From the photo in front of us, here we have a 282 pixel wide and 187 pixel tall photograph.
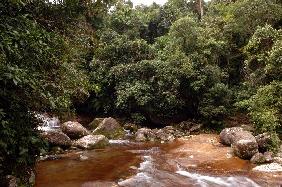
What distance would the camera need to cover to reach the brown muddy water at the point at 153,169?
11875 millimetres

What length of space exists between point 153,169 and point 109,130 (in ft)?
29.6

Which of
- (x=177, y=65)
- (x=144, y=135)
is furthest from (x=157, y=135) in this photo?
(x=177, y=65)

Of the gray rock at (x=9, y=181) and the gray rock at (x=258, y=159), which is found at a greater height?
the gray rock at (x=9, y=181)

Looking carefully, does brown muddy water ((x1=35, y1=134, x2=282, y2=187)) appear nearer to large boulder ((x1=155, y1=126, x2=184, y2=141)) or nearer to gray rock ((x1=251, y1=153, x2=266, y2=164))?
gray rock ((x1=251, y1=153, x2=266, y2=164))

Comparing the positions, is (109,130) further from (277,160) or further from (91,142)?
(277,160)

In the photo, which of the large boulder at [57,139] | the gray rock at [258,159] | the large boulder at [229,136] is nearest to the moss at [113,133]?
the large boulder at [57,139]

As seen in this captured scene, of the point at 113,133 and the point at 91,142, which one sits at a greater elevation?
the point at 113,133

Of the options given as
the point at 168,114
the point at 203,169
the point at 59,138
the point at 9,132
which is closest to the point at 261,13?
the point at 168,114

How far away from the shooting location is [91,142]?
18250 mm

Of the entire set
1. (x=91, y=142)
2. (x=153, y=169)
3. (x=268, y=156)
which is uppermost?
(x=91, y=142)

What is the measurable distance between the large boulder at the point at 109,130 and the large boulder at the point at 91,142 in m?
2.92

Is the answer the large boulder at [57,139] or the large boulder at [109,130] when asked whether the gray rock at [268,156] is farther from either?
the large boulder at [109,130]

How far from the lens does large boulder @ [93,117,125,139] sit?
2194 cm

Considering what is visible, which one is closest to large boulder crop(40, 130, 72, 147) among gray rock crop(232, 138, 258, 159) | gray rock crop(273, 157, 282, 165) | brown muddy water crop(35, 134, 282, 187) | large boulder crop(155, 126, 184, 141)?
brown muddy water crop(35, 134, 282, 187)
